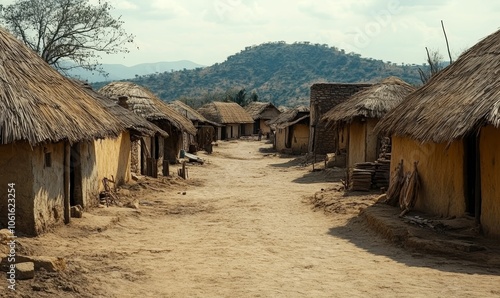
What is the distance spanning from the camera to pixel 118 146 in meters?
15.8

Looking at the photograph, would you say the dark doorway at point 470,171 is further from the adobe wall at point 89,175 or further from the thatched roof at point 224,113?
the thatched roof at point 224,113

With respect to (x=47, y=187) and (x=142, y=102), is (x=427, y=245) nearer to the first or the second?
(x=47, y=187)

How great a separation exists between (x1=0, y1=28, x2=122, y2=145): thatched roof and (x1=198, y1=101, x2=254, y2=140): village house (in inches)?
1422

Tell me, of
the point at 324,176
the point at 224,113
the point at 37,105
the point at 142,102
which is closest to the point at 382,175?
the point at 324,176

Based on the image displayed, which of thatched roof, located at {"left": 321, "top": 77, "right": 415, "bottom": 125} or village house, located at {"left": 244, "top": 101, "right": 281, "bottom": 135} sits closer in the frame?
thatched roof, located at {"left": 321, "top": 77, "right": 415, "bottom": 125}

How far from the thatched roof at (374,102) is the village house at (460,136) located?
21.1 feet

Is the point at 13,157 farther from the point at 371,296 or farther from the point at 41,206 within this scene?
the point at 371,296

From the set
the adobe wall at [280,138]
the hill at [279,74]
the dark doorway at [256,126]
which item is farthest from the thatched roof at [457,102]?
the hill at [279,74]

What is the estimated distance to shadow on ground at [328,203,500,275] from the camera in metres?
8.18

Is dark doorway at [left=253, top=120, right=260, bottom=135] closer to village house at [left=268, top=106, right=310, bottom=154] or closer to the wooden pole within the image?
village house at [left=268, top=106, right=310, bottom=154]

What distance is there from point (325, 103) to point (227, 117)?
22.8 m

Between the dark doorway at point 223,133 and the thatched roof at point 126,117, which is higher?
the thatched roof at point 126,117

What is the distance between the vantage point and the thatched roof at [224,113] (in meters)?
48.6

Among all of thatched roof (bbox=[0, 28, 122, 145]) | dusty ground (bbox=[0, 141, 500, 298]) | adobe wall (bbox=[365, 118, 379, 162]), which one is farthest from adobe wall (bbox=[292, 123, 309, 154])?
thatched roof (bbox=[0, 28, 122, 145])
